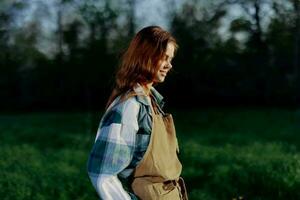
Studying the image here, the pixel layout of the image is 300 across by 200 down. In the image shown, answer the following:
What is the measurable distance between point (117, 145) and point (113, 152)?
0.8 inches

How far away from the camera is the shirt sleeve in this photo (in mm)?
1693

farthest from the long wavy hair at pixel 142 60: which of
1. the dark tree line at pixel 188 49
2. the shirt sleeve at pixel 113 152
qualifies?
the dark tree line at pixel 188 49

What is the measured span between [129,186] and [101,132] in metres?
0.19

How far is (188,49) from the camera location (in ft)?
58.2

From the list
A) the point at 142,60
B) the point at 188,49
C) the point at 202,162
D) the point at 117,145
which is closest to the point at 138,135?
the point at 117,145

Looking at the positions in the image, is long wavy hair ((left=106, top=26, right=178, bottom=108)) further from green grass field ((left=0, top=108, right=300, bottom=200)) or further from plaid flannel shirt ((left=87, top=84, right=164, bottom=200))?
green grass field ((left=0, top=108, right=300, bottom=200))

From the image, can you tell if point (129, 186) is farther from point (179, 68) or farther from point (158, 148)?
point (179, 68)

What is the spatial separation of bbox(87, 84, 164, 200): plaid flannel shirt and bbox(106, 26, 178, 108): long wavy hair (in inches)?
2.8

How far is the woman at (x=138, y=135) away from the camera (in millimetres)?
1701

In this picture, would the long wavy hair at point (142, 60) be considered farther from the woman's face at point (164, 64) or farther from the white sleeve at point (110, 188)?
the white sleeve at point (110, 188)

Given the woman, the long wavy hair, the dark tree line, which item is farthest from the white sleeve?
the dark tree line

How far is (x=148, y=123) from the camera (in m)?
1.75

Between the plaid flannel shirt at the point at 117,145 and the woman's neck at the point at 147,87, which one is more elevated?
the woman's neck at the point at 147,87

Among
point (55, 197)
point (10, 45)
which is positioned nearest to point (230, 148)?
point (55, 197)
